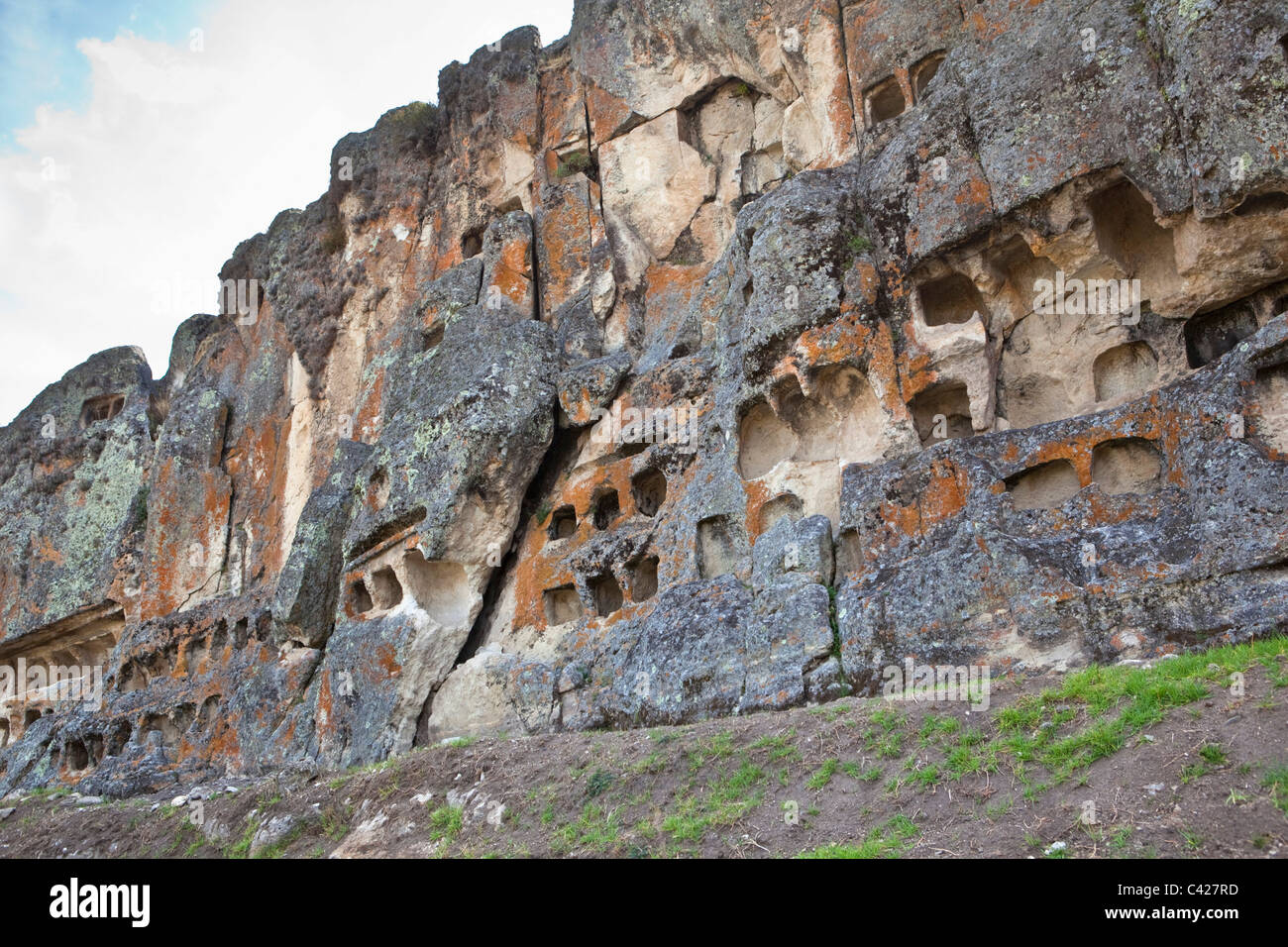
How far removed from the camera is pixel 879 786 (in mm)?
7730

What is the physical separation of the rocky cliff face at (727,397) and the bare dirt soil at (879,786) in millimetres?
1763

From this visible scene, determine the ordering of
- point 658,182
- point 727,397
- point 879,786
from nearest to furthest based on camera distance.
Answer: point 879,786
point 727,397
point 658,182

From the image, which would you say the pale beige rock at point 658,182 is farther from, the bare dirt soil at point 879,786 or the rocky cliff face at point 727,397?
the bare dirt soil at point 879,786

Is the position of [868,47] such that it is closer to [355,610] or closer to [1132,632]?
[1132,632]

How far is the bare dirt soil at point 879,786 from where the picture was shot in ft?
20.5

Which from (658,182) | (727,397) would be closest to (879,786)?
(727,397)

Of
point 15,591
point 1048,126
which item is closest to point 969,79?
point 1048,126

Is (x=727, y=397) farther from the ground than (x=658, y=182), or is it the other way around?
(x=658, y=182)

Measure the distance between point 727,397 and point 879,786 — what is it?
7.54m

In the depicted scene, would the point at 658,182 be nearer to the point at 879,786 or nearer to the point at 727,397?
the point at 727,397

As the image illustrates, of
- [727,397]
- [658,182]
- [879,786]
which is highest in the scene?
[658,182]

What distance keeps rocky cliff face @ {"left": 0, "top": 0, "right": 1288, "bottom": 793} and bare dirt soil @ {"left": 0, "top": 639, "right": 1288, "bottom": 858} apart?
1763 millimetres

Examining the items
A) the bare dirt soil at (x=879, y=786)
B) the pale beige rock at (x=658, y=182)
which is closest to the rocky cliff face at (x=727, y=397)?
the pale beige rock at (x=658, y=182)

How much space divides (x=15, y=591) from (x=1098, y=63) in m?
29.1
